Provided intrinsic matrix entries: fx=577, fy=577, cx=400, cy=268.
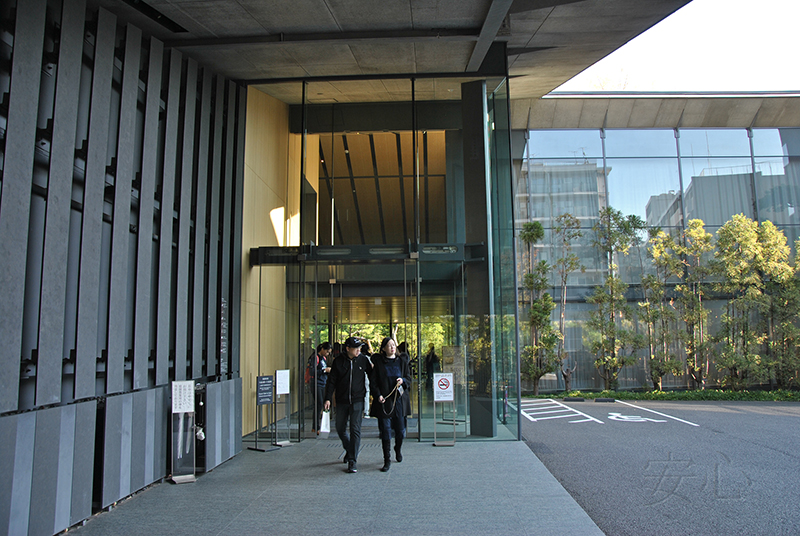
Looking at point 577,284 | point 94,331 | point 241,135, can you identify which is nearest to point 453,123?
point 241,135

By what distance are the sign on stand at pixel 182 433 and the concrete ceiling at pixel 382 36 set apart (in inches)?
162

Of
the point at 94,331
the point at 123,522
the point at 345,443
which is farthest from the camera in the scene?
the point at 345,443

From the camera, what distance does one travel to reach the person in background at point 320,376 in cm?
925

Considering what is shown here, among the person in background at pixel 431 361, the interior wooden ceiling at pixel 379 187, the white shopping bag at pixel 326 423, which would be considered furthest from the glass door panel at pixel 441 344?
the white shopping bag at pixel 326 423

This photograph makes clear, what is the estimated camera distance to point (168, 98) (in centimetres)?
690

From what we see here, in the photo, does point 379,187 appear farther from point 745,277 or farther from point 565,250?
point 745,277

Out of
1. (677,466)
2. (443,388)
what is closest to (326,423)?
(443,388)

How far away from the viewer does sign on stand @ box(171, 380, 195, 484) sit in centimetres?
632

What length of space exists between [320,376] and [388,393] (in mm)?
2624

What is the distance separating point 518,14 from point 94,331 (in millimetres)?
6912

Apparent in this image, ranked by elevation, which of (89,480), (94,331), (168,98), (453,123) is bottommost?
(89,480)

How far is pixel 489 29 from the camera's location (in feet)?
24.9

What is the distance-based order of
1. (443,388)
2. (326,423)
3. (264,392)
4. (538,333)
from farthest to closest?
(538,333)
(326,423)
(443,388)
(264,392)

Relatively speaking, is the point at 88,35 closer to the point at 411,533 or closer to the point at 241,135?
the point at 241,135
